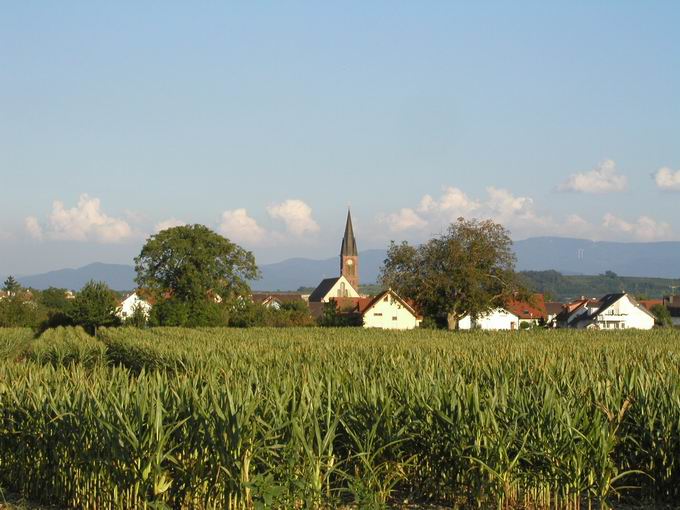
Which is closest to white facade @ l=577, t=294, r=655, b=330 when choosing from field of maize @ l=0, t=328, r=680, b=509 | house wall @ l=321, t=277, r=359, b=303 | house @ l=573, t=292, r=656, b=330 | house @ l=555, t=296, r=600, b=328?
house @ l=573, t=292, r=656, b=330

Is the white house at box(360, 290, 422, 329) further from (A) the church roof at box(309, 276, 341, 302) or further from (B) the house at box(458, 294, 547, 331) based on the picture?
(A) the church roof at box(309, 276, 341, 302)

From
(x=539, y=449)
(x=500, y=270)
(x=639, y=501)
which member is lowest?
(x=639, y=501)

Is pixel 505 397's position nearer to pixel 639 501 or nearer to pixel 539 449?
pixel 539 449

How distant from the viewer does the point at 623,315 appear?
104000 mm

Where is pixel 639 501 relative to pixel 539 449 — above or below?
below

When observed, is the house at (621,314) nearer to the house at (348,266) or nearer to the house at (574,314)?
the house at (574,314)

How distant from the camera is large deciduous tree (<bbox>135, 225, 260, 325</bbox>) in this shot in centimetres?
8194

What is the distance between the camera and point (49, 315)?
3282 inches

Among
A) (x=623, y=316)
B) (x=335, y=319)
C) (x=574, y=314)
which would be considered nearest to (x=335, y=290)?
(x=574, y=314)

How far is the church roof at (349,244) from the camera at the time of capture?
19075 cm

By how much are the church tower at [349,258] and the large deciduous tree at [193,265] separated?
10553 centimetres

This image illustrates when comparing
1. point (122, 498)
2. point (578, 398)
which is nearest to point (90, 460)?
point (122, 498)

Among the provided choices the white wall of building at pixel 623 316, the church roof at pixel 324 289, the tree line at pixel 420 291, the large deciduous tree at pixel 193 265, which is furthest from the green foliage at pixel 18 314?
the church roof at pixel 324 289

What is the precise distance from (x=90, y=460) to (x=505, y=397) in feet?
13.4
